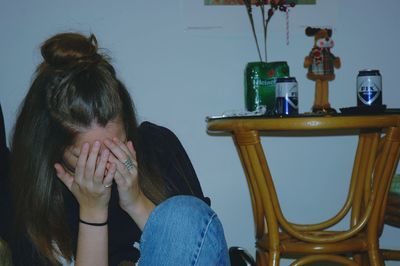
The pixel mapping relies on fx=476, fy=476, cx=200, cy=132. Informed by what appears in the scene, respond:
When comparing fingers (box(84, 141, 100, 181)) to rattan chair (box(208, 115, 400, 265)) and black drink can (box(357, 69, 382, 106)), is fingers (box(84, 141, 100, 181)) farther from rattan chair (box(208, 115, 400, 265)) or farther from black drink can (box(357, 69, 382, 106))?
black drink can (box(357, 69, 382, 106))

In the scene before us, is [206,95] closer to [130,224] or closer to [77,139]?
[130,224]

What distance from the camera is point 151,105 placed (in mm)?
1527

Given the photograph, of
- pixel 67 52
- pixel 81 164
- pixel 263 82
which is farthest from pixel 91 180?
pixel 263 82

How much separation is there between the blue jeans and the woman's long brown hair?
0.32 metres

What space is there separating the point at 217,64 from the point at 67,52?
66 centimetres

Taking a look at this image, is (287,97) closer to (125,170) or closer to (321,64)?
(321,64)

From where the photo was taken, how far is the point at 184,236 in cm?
67

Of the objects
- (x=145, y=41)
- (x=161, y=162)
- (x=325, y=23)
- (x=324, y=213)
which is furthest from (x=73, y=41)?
(x=324, y=213)

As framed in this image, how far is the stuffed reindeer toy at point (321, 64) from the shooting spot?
1482 millimetres

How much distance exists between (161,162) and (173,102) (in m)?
0.41

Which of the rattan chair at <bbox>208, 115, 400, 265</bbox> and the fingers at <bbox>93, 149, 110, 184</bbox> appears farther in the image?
the rattan chair at <bbox>208, 115, 400, 265</bbox>

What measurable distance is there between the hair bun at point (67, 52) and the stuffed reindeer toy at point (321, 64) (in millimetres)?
750

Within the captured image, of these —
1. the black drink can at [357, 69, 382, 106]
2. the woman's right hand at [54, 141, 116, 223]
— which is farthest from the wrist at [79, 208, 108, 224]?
the black drink can at [357, 69, 382, 106]

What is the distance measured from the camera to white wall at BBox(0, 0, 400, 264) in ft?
4.82
